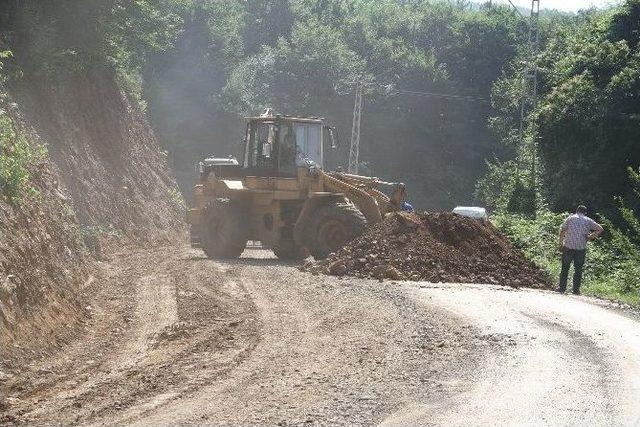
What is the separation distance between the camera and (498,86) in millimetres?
77438

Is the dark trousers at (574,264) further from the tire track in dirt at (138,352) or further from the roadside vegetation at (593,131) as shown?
the roadside vegetation at (593,131)

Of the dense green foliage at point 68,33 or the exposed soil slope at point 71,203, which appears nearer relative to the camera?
the exposed soil slope at point 71,203

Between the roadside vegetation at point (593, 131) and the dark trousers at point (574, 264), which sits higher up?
the roadside vegetation at point (593, 131)

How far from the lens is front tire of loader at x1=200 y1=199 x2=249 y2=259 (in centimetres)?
2814

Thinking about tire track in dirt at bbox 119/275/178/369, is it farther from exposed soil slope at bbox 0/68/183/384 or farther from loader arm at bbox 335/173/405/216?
loader arm at bbox 335/173/405/216

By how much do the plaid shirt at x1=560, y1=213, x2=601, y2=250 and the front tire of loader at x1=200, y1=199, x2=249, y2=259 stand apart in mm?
8646

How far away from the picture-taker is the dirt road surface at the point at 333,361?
9.62 metres

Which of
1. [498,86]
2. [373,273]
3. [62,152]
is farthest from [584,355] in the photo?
[498,86]

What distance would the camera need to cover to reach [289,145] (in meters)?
28.7

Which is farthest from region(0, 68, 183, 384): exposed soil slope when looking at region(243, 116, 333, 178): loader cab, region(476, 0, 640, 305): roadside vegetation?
region(476, 0, 640, 305): roadside vegetation

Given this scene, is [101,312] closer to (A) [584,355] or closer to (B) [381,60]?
(A) [584,355]

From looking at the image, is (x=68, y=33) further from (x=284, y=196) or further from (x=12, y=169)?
(x=12, y=169)

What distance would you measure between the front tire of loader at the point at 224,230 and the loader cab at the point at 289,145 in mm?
1385

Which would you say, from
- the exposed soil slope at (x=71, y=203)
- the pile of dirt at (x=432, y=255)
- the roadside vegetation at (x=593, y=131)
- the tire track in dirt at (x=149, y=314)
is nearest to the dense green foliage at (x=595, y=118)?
the roadside vegetation at (x=593, y=131)
